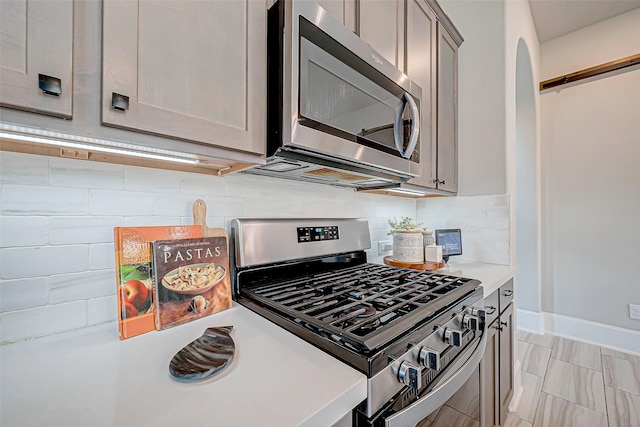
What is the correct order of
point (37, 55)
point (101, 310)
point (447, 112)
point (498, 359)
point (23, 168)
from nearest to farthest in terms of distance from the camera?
point (37, 55) < point (23, 168) < point (101, 310) < point (498, 359) < point (447, 112)

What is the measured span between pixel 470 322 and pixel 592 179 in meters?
2.64

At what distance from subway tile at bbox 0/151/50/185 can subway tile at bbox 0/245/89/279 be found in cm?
18

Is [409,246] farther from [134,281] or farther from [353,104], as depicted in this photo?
[134,281]

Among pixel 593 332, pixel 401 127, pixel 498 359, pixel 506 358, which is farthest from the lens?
pixel 593 332

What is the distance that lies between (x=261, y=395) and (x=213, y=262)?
1.65ft

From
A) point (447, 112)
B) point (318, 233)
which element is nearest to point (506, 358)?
point (318, 233)

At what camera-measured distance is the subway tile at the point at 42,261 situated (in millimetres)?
655

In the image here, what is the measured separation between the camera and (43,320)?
2.28ft

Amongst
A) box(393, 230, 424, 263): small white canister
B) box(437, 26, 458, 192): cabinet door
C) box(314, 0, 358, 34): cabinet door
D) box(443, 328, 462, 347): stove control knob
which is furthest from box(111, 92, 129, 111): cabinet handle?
box(437, 26, 458, 192): cabinet door

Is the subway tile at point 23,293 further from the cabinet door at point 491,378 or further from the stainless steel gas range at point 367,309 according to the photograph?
the cabinet door at point 491,378

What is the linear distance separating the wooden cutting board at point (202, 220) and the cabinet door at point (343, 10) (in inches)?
33.3

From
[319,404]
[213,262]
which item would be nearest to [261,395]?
[319,404]

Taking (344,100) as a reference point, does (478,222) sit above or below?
below

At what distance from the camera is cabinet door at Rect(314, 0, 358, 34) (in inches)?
38.3
